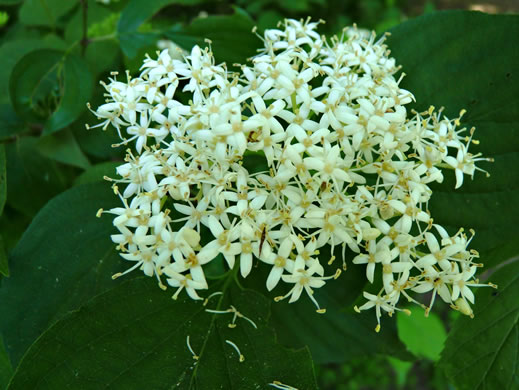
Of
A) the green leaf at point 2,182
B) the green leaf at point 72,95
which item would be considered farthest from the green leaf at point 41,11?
the green leaf at point 2,182

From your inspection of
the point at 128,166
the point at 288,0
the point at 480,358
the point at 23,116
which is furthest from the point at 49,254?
the point at 288,0

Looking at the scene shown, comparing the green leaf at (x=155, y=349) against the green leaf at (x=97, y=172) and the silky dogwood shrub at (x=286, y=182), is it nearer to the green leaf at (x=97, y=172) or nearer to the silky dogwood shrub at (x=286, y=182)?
the silky dogwood shrub at (x=286, y=182)

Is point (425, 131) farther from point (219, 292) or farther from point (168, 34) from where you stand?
point (168, 34)

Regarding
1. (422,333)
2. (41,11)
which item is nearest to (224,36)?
(41,11)

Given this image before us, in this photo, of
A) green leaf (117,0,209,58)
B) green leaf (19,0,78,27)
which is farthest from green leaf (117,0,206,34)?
green leaf (19,0,78,27)

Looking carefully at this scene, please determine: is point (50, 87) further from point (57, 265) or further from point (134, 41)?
point (57, 265)

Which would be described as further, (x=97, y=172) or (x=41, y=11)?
(x=41, y=11)
